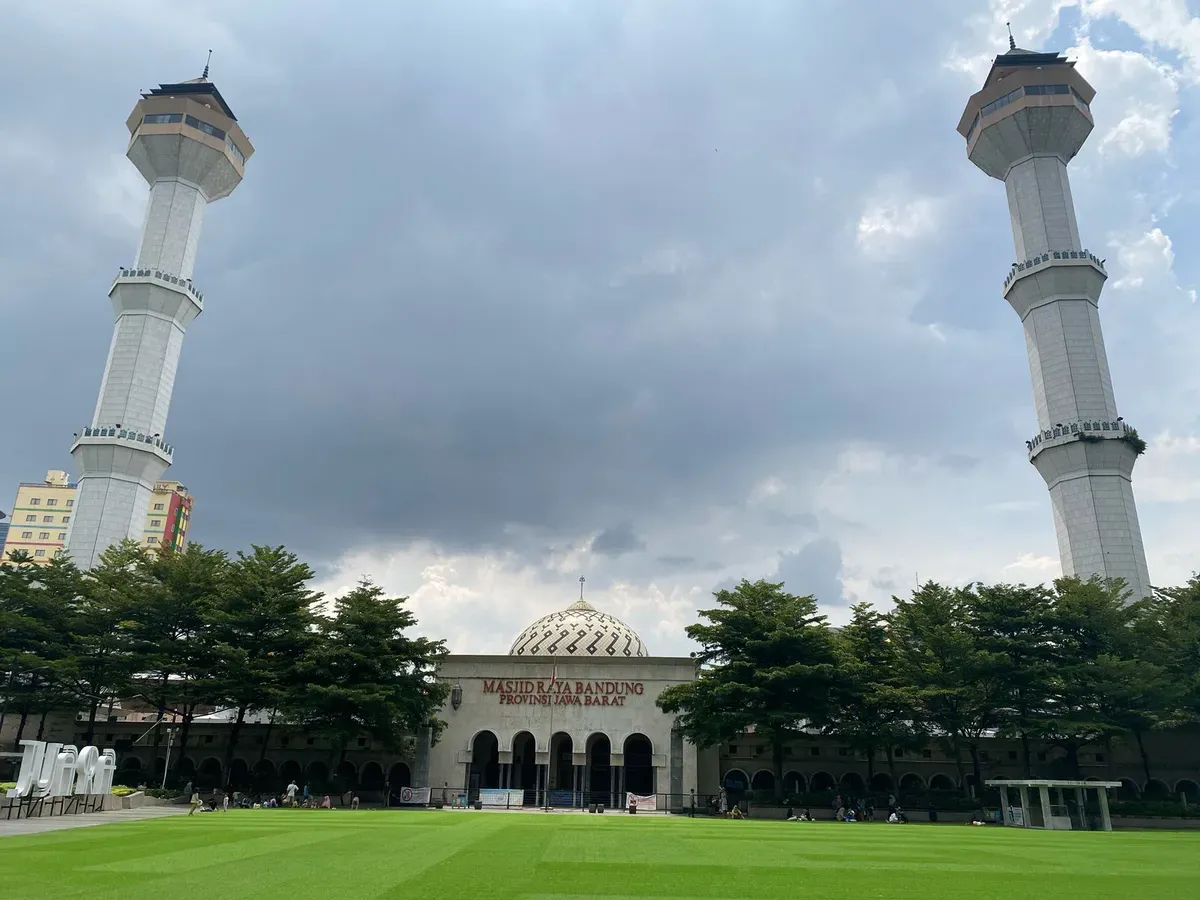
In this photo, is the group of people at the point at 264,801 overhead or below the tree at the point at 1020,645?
below

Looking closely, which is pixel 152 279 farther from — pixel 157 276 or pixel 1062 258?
pixel 1062 258

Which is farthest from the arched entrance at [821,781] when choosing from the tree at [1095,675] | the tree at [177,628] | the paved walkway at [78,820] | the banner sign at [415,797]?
the tree at [177,628]

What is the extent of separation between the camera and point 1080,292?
168ft

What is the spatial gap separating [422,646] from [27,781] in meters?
18.6

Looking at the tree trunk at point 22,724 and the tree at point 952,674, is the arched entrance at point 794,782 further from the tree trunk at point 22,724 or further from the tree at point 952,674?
the tree trunk at point 22,724

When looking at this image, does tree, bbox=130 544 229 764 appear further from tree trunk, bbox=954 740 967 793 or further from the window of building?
tree trunk, bbox=954 740 967 793

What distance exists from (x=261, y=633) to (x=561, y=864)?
29775 mm

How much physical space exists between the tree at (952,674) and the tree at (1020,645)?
14.6 inches

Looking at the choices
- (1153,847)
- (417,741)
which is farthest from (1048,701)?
(417,741)

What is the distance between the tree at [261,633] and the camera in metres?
37.2

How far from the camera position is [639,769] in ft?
159

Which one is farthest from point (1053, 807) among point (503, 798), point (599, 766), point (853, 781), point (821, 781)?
point (599, 766)

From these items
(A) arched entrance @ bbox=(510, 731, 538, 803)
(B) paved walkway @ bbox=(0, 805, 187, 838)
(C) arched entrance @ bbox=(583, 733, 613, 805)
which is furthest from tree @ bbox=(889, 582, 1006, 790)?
(B) paved walkway @ bbox=(0, 805, 187, 838)

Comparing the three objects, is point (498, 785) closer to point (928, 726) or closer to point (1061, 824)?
point (928, 726)
